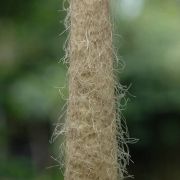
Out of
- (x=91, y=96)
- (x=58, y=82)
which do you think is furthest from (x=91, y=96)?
(x=58, y=82)

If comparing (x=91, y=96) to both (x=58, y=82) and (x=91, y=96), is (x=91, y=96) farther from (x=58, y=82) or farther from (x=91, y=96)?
(x=58, y=82)

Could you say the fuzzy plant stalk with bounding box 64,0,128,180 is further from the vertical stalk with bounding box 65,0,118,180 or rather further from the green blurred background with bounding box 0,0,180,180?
the green blurred background with bounding box 0,0,180,180

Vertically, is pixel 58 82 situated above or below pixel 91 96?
below

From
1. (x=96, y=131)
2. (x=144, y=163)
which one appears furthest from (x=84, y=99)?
(x=144, y=163)

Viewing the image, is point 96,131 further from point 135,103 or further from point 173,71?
point 135,103

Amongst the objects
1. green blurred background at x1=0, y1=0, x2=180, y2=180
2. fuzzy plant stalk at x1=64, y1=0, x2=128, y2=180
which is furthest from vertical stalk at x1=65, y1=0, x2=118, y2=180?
green blurred background at x1=0, y1=0, x2=180, y2=180
